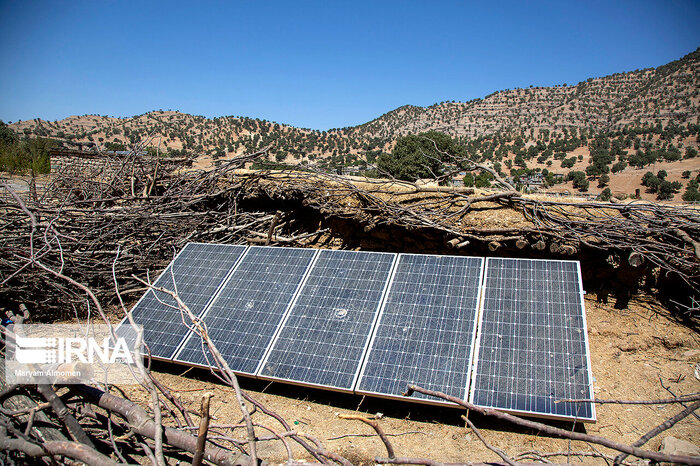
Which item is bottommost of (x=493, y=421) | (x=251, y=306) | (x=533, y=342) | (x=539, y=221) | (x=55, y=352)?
(x=493, y=421)

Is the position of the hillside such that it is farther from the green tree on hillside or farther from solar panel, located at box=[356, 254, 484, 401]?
solar panel, located at box=[356, 254, 484, 401]

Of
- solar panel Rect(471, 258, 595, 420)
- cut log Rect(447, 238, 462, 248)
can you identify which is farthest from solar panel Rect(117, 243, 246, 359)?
solar panel Rect(471, 258, 595, 420)

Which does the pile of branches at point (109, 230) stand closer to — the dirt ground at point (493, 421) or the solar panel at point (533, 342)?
the dirt ground at point (493, 421)

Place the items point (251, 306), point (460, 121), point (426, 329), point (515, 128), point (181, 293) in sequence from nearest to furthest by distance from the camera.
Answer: point (426, 329)
point (251, 306)
point (181, 293)
point (515, 128)
point (460, 121)

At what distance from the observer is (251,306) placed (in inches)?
203

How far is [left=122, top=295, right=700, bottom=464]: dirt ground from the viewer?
377cm

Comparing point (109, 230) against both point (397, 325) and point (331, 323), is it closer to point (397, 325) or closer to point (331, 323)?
point (331, 323)

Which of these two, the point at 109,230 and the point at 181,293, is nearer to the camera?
the point at 181,293

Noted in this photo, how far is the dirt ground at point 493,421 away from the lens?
3.77 meters

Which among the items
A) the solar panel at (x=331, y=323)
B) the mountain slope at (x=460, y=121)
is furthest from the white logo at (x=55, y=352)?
the mountain slope at (x=460, y=121)

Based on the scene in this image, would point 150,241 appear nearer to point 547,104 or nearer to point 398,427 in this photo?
point 398,427

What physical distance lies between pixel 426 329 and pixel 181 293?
11.5ft

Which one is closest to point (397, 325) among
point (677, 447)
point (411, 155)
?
point (677, 447)

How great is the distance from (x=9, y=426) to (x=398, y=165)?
32.9 metres
